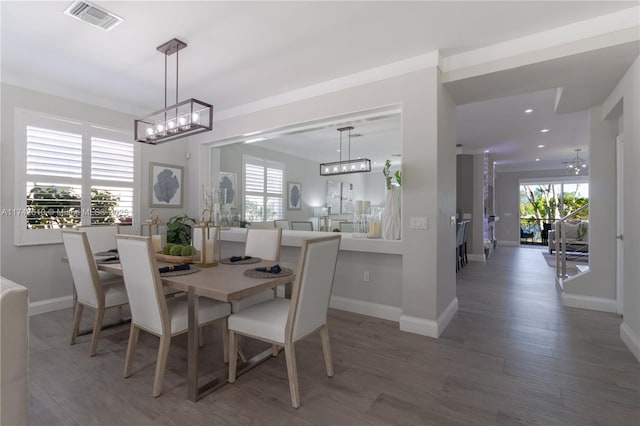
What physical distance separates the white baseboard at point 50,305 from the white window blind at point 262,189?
2.94 meters

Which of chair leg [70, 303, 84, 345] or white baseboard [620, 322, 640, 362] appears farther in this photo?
chair leg [70, 303, 84, 345]

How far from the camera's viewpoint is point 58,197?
3826mm

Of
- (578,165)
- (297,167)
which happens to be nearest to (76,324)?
(297,167)

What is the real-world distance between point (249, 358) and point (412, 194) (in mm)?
2142

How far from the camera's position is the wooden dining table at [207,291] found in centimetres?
191

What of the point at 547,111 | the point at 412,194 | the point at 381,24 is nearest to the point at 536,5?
the point at 381,24

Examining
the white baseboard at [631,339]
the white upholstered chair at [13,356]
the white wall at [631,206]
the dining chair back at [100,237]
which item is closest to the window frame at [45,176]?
the dining chair back at [100,237]

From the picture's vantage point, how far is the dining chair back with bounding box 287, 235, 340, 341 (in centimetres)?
191

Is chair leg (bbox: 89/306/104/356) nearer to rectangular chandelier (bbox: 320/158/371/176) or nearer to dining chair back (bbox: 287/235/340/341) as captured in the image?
dining chair back (bbox: 287/235/340/341)

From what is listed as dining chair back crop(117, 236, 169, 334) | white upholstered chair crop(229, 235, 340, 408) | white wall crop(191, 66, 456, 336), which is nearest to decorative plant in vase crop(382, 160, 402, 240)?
white wall crop(191, 66, 456, 336)

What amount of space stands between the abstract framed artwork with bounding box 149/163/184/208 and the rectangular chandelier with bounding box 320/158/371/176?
260cm

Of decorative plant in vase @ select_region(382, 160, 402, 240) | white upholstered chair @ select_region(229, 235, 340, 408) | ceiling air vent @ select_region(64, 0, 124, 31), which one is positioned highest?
ceiling air vent @ select_region(64, 0, 124, 31)

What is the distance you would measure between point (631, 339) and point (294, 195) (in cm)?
584

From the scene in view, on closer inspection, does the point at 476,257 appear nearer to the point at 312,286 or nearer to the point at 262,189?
the point at 262,189
